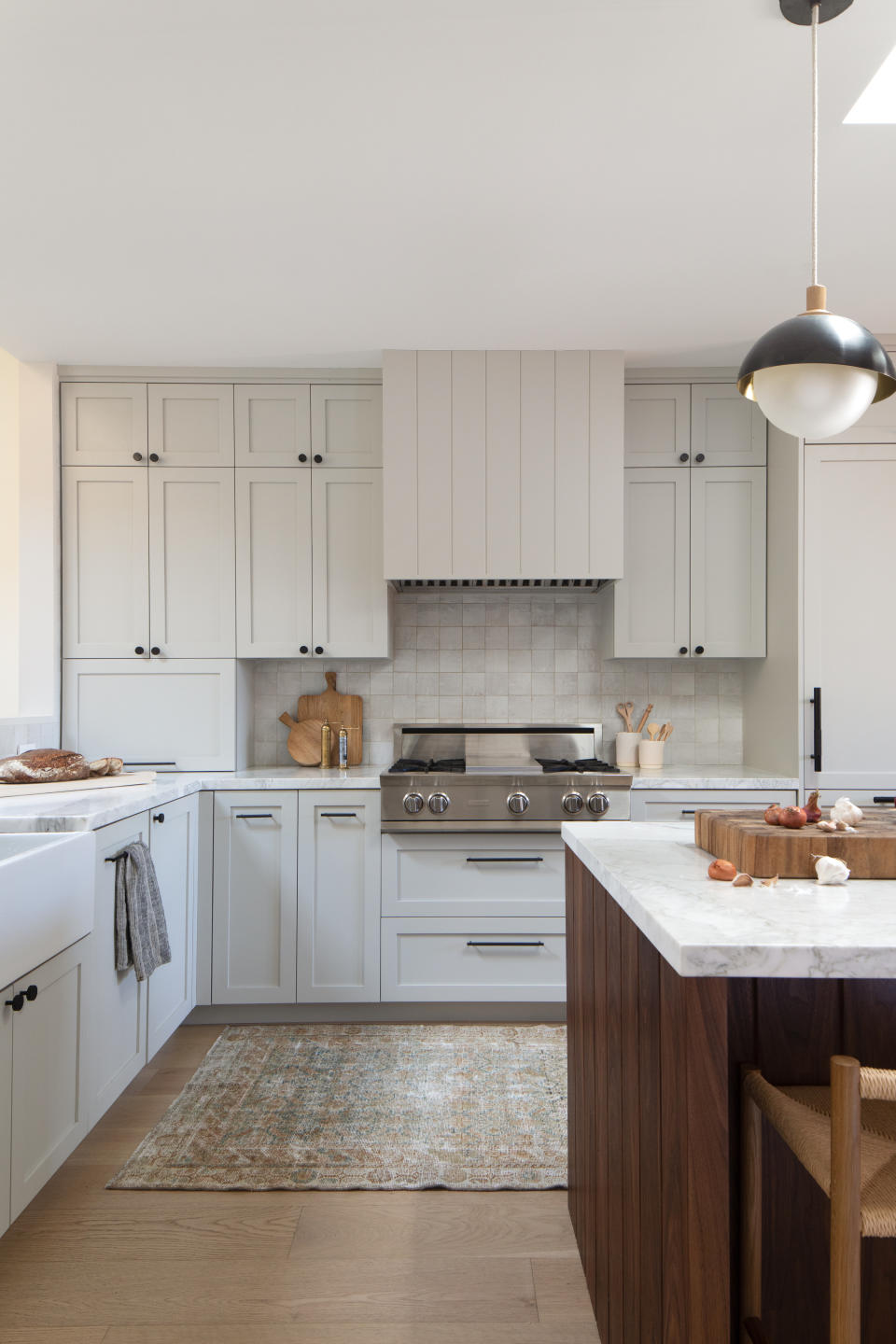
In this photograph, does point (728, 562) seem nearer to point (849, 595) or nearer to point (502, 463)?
point (849, 595)

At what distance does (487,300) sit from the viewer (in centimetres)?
300

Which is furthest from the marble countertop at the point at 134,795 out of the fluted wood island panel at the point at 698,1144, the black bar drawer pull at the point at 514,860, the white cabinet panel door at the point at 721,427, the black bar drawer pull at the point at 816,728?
the white cabinet panel door at the point at 721,427

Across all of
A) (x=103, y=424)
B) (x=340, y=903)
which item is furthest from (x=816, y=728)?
(x=103, y=424)

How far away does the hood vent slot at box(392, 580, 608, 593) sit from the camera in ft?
12.1

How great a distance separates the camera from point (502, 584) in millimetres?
3785

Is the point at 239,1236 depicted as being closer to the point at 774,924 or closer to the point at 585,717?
the point at 774,924

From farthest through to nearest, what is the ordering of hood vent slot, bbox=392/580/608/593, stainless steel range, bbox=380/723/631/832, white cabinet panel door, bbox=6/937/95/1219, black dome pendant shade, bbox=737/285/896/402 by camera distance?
hood vent slot, bbox=392/580/608/593
stainless steel range, bbox=380/723/631/832
white cabinet panel door, bbox=6/937/95/1219
black dome pendant shade, bbox=737/285/896/402

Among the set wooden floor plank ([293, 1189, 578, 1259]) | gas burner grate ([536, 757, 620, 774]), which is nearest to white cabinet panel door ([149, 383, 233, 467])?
gas burner grate ([536, 757, 620, 774])

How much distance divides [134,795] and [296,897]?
831mm

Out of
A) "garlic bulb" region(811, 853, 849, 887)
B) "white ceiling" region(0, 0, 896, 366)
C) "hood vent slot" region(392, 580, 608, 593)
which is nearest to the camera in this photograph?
"garlic bulb" region(811, 853, 849, 887)

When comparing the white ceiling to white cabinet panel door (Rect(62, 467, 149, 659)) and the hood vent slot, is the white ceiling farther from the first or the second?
the hood vent slot

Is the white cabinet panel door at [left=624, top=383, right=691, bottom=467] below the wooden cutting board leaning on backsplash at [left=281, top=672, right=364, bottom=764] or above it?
above

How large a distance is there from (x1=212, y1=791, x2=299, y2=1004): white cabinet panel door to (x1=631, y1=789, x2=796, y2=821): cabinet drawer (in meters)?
1.32

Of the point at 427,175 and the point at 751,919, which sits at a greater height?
the point at 427,175
